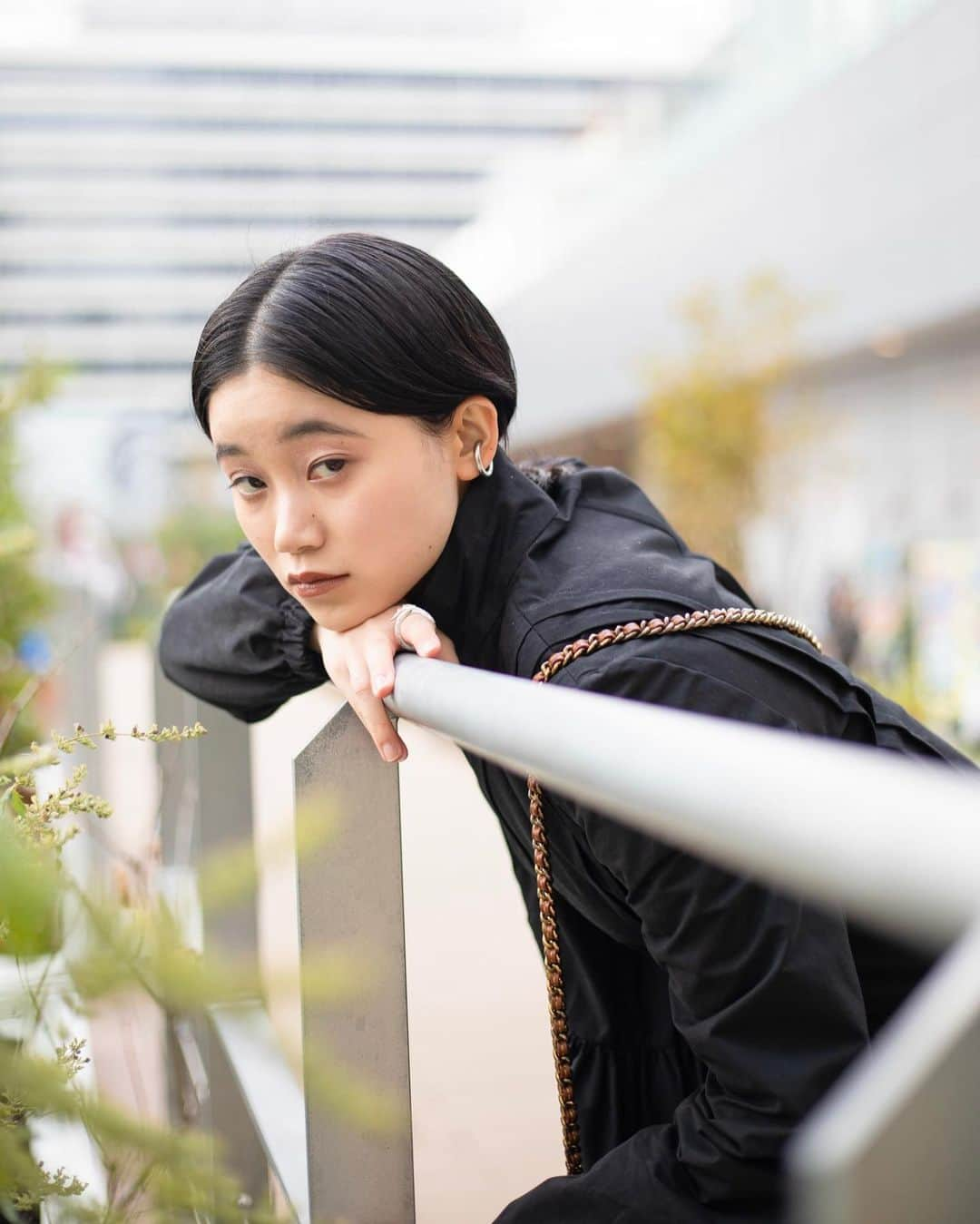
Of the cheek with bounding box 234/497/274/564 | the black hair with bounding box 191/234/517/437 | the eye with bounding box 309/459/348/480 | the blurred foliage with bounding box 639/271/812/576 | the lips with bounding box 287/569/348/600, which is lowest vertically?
the blurred foliage with bounding box 639/271/812/576

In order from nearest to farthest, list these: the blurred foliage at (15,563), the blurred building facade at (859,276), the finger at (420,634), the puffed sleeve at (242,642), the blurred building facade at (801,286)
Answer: the finger at (420,634)
the puffed sleeve at (242,642)
the blurred foliage at (15,563)
the blurred building facade at (801,286)
the blurred building facade at (859,276)

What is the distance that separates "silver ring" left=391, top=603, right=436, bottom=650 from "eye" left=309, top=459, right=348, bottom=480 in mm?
131

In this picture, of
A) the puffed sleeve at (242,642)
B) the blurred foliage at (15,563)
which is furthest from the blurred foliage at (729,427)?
the puffed sleeve at (242,642)

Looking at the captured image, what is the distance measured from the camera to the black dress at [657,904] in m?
0.91

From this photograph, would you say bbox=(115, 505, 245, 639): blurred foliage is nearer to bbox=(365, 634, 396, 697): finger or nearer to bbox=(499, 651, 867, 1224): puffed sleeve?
bbox=(365, 634, 396, 697): finger

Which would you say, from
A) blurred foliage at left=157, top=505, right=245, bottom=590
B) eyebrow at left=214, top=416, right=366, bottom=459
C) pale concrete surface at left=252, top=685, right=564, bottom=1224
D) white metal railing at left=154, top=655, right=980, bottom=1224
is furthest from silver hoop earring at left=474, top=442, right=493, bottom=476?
blurred foliage at left=157, top=505, right=245, bottom=590

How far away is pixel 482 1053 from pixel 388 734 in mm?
358

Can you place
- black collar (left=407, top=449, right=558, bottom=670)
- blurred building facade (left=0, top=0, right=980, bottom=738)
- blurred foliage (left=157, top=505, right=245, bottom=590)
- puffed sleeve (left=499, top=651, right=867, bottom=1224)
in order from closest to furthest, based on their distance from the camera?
puffed sleeve (left=499, top=651, right=867, bottom=1224) → black collar (left=407, top=449, right=558, bottom=670) → blurred building facade (left=0, top=0, right=980, bottom=738) → blurred foliage (left=157, top=505, right=245, bottom=590)

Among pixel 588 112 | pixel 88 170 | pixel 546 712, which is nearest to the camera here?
pixel 546 712

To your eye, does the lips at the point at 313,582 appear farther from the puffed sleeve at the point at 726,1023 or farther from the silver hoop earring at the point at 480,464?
the puffed sleeve at the point at 726,1023

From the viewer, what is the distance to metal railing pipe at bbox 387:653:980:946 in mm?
379

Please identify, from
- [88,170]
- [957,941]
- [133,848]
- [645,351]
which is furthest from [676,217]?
[88,170]

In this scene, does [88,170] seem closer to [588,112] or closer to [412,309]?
[588,112]

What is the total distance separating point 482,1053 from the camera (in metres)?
1.30
